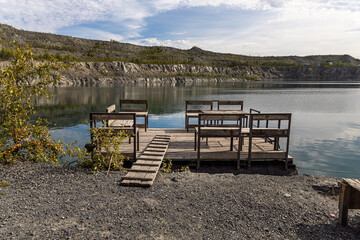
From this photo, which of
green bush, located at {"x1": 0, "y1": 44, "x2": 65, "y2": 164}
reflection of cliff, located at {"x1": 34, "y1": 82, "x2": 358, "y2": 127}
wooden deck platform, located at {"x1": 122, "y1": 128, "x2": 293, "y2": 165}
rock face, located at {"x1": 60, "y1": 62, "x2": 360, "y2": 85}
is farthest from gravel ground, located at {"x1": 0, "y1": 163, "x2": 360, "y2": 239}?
rock face, located at {"x1": 60, "y1": 62, "x2": 360, "y2": 85}

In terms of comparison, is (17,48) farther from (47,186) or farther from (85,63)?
(85,63)

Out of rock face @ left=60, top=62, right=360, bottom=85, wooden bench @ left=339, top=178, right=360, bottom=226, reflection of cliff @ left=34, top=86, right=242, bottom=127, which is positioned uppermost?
rock face @ left=60, top=62, right=360, bottom=85

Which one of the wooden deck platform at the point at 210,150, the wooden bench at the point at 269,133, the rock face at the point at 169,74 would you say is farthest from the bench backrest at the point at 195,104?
the rock face at the point at 169,74

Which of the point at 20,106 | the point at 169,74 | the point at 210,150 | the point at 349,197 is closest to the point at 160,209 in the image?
the point at 349,197

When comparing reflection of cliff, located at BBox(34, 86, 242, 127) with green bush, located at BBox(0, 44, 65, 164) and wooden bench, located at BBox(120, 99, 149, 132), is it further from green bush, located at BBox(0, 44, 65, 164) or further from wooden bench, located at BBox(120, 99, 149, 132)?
green bush, located at BBox(0, 44, 65, 164)

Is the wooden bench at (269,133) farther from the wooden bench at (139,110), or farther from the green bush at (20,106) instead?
the green bush at (20,106)

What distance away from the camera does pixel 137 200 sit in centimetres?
586

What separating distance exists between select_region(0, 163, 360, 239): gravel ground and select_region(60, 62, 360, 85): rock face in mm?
79019

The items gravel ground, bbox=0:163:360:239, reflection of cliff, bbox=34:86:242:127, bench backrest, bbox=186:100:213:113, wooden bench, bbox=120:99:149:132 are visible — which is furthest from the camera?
reflection of cliff, bbox=34:86:242:127

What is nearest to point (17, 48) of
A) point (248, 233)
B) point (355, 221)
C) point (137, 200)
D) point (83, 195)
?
point (83, 195)

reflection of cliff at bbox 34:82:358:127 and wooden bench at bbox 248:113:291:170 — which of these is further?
reflection of cliff at bbox 34:82:358:127

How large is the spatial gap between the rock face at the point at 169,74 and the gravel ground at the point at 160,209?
3111 inches

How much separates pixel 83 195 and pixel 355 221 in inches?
249

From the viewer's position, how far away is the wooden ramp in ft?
22.3
